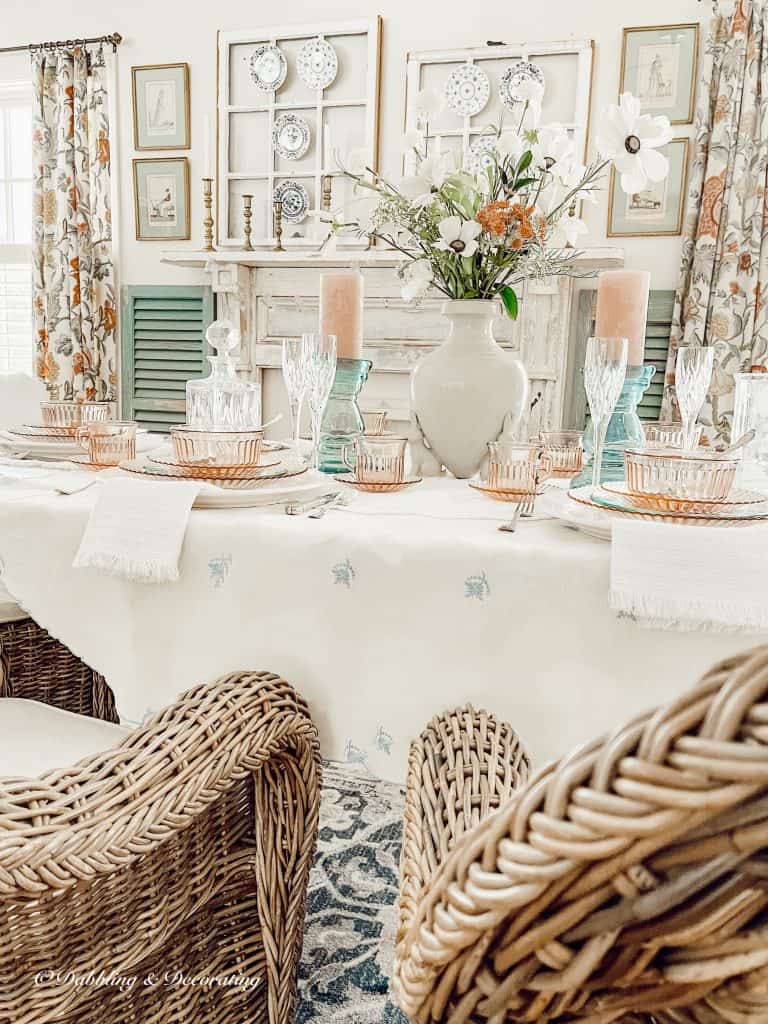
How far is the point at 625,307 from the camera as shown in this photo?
1.41 meters

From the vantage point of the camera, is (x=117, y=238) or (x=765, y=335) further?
(x=117, y=238)

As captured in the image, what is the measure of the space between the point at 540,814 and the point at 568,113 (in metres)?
3.76

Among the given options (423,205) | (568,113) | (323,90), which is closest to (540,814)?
(423,205)

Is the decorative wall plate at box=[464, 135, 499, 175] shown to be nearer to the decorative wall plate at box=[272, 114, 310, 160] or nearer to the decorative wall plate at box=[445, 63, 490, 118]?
the decorative wall plate at box=[445, 63, 490, 118]

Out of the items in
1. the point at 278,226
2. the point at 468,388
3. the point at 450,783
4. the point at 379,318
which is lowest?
the point at 450,783

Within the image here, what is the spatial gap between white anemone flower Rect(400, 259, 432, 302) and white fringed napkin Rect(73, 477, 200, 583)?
0.62m

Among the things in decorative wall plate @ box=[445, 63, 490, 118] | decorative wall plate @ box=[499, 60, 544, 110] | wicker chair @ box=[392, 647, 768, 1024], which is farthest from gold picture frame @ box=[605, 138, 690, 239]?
wicker chair @ box=[392, 647, 768, 1024]

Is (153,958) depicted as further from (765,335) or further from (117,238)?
(117,238)

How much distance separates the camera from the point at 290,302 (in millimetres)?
3893

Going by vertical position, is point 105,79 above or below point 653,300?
above

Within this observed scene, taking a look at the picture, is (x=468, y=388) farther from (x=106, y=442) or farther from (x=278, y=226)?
(x=278, y=226)

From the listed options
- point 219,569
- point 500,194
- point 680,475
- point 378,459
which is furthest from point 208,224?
point 680,475

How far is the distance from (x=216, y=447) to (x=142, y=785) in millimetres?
628

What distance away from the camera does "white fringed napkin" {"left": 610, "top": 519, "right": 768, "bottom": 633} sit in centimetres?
83
